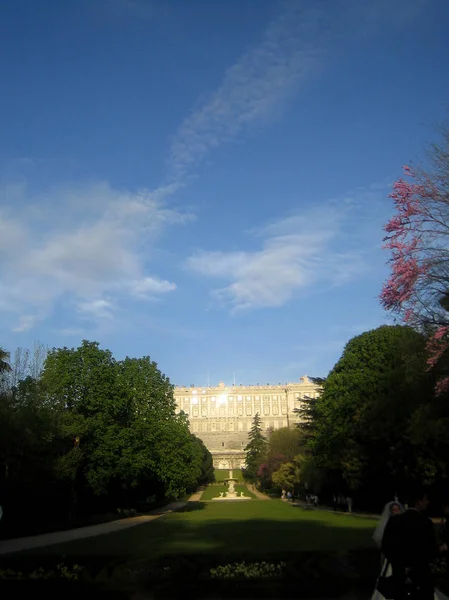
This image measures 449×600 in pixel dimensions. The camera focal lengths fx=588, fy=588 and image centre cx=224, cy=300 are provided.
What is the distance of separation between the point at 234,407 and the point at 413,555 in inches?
5364

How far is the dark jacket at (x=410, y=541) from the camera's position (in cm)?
609

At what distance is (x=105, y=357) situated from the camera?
37312mm

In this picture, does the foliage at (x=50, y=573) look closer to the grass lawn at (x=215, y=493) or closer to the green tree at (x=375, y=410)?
the green tree at (x=375, y=410)

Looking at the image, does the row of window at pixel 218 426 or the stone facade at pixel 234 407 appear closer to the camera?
the stone facade at pixel 234 407

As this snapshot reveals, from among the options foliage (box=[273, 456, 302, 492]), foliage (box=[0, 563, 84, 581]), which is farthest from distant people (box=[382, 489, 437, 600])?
foliage (box=[273, 456, 302, 492])

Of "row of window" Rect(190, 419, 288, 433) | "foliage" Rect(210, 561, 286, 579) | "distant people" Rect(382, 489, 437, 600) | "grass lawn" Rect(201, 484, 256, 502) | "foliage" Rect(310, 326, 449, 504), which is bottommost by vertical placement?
"grass lawn" Rect(201, 484, 256, 502)

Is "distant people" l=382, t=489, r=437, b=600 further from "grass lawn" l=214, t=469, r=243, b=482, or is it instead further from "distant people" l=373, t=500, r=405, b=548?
"grass lawn" l=214, t=469, r=243, b=482

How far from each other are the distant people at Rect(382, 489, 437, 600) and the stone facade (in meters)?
131

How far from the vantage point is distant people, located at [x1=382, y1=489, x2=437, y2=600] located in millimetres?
6078

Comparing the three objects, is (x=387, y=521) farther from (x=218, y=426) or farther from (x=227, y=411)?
(x=227, y=411)

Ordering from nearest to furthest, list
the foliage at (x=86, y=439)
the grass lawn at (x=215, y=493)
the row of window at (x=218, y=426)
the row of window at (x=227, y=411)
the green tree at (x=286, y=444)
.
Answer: the foliage at (x=86, y=439), the green tree at (x=286, y=444), the grass lawn at (x=215, y=493), the row of window at (x=218, y=426), the row of window at (x=227, y=411)

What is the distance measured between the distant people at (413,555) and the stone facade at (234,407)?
131m

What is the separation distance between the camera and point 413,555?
6.09 meters

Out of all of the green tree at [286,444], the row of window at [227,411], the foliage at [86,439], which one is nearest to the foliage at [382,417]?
the foliage at [86,439]
